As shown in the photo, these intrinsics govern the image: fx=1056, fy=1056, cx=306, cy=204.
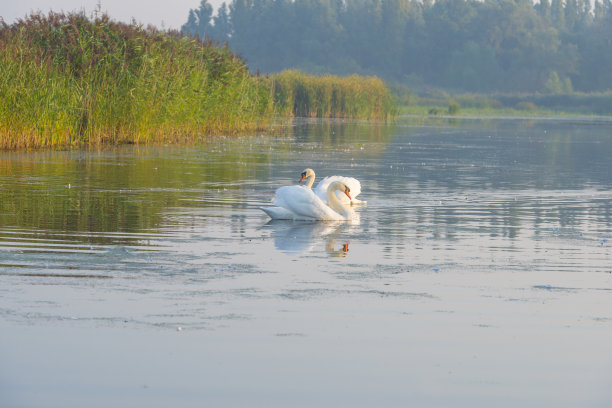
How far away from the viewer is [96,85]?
28.2m

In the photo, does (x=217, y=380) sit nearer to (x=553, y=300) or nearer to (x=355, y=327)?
(x=355, y=327)

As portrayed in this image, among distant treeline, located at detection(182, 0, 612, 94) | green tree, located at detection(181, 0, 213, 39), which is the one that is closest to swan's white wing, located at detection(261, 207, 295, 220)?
distant treeline, located at detection(182, 0, 612, 94)

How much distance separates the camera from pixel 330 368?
6227 millimetres

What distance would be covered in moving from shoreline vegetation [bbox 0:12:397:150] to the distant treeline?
104 m

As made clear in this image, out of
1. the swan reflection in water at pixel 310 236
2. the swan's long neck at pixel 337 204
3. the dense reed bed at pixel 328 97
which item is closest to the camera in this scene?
the swan reflection in water at pixel 310 236

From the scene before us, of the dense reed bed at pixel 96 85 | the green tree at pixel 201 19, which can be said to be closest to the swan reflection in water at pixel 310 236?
the dense reed bed at pixel 96 85

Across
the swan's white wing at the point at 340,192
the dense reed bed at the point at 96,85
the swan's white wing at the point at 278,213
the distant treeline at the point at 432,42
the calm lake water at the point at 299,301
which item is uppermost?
the distant treeline at the point at 432,42

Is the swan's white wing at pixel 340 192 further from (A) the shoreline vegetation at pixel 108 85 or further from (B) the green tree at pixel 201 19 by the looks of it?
(B) the green tree at pixel 201 19

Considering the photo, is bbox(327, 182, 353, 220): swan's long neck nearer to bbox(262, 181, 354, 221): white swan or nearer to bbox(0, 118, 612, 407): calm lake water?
bbox(262, 181, 354, 221): white swan

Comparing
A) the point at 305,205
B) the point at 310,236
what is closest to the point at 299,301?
the point at 310,236

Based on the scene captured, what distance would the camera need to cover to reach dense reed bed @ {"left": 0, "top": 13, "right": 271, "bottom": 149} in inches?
981

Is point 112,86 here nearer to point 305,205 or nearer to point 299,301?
point 305,205

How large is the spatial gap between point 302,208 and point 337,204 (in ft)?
2.23

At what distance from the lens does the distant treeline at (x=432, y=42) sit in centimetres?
14388
